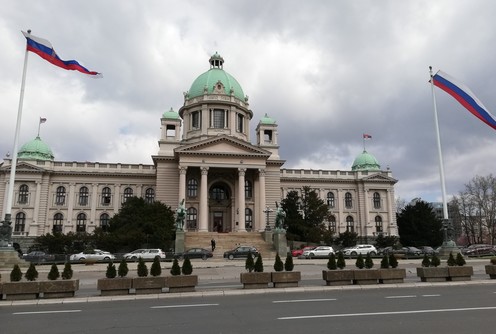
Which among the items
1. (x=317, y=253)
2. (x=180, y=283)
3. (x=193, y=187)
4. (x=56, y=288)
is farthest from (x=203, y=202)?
(x=56, y=288)

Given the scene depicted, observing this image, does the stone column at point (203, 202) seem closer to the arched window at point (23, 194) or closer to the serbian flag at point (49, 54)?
the arched window at point (23, 194)

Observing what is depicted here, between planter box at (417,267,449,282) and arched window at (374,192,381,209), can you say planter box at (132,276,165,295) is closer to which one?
planter box at (417,267,449,282)

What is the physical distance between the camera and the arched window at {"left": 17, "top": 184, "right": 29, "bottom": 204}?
6341 centimetres

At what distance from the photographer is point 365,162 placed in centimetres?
7938

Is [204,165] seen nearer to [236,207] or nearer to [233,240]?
[236,207]

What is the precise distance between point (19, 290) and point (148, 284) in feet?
15.2

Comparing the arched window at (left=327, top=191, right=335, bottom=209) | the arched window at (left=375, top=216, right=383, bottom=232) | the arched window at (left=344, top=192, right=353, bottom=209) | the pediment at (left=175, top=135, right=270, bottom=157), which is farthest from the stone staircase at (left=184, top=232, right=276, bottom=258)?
the arched window at (left=375, top=216, right=383, bottom=232)

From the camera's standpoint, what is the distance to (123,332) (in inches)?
352

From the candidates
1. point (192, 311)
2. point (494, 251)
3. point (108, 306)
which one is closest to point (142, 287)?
point (108, 306)

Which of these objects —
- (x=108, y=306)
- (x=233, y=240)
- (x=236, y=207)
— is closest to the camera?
(x=108, y=306)

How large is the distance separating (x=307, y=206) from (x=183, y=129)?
84.6 feet

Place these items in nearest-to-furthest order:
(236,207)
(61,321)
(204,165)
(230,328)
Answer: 1. (230,328)
2. (61,321)
3. (204,165)
4. (236,207)

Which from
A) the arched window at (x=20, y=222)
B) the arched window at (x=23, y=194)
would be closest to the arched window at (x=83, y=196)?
the arched window at (x=23, y=194)

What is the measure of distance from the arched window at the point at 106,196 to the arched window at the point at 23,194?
11253 mm
